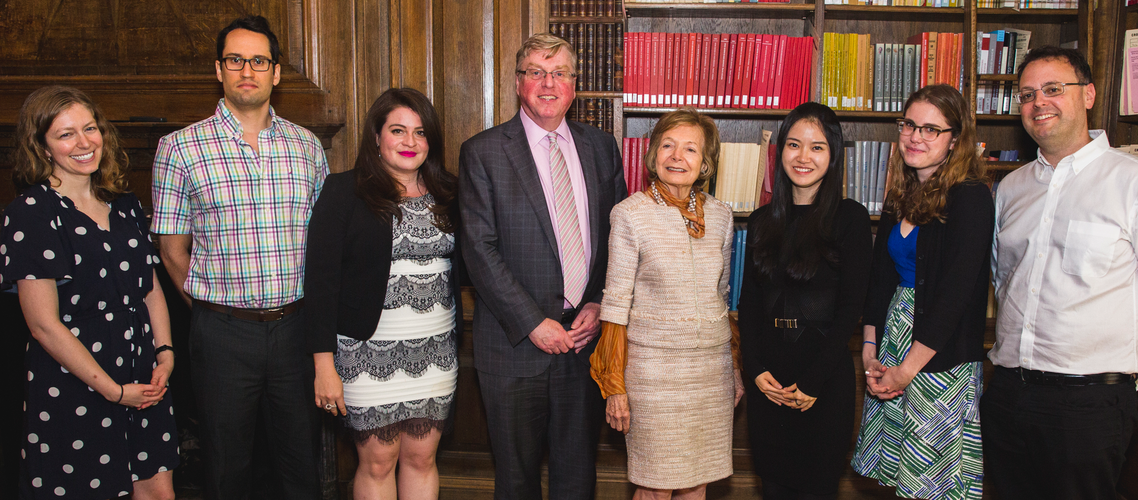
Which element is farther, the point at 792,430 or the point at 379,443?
the point at 379,443

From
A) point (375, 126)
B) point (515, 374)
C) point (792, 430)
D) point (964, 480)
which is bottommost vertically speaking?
point (964, 480)

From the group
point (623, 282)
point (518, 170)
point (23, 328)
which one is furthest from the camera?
point (23, 328)

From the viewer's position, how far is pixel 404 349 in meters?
1.99

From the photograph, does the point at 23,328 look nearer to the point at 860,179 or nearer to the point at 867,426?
the point at 867,426

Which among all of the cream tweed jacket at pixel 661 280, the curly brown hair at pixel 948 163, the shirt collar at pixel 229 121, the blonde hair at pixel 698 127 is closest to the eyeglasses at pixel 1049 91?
the curly brown hair at pixel 948 163

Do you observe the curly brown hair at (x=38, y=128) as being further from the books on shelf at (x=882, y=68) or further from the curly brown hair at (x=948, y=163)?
the books on shelf at (x=882, y=68)

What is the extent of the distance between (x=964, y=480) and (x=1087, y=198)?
87cm

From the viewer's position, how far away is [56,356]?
181 cm

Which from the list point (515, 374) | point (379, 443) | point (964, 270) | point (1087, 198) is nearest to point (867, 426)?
point (964, 270)

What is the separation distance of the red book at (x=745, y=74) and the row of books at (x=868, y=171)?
0.53 meters

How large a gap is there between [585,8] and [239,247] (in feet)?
5.72

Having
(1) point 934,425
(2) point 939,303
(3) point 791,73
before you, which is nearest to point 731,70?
(3) point 791,73

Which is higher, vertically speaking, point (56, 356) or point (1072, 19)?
point (1072, 19)

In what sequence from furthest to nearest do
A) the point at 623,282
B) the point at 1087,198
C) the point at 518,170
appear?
the point at 518,170, the point at 623,282, the point at 1087,198
